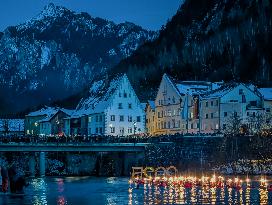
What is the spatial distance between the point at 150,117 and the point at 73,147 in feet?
177

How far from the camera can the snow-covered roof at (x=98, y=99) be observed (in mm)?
151250

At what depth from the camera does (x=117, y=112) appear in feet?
493

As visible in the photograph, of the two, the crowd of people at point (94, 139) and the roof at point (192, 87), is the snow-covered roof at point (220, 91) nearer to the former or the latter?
the roof at point (192, 87)

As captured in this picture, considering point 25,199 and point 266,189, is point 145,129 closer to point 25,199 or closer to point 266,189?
point 266,189

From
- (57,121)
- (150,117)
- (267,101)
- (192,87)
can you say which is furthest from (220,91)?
(57,121)

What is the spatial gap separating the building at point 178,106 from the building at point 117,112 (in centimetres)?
641

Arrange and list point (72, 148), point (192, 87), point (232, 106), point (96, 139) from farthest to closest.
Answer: point (192, 87)
point (232, 106)
point (96, 139)
point (72, 148)

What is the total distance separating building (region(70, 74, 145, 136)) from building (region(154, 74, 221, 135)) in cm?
641

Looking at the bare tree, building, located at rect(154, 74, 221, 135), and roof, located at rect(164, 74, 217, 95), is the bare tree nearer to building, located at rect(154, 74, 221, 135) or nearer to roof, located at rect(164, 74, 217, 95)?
building, located at rect(154, 74, 221, 135)

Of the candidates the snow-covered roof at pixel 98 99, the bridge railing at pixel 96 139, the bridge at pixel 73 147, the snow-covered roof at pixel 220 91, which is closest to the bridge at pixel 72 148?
the bridge at pixel 73 147

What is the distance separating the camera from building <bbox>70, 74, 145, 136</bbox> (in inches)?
5871

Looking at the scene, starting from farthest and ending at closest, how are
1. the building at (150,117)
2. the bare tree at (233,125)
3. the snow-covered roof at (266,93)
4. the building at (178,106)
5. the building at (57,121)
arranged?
the building at (57,121) → the building at (150,117) → the building at (178,106) → the snow-covered roof at (266,93) → the bare tree at (233,125)

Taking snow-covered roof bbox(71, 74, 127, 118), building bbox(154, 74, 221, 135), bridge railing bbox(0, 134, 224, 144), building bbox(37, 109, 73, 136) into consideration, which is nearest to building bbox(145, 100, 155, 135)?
building bbox(154, 74, 221, 135)

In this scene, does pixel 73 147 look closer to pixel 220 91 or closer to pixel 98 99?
pixel 220 91
